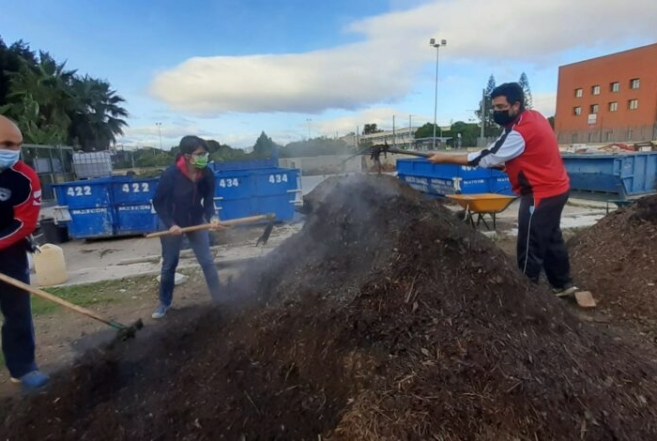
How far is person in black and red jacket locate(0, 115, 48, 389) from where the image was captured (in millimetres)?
2953

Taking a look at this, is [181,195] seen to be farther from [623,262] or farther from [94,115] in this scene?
[94,115]

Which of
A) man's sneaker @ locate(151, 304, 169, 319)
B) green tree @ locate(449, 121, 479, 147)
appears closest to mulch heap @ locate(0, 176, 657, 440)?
man's sneaker @ locate(151, 304, 169, 319)

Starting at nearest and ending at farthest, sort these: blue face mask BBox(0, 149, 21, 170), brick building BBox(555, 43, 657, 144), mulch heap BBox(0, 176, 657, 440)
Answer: mulch heap BBox(0, 176, 657, 440), blue face mask BBox(0, 149, 21, 170), brick building BBox(555, 43, 657, 144)

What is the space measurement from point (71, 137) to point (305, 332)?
37081mm

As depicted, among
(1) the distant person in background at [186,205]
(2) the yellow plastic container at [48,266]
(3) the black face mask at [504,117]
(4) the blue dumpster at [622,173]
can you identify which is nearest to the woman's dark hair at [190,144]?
(1) the distant person in background at [186,205]

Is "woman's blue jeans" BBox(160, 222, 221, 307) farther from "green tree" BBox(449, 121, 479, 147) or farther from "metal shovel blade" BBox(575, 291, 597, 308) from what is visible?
"green tree" BBox(449, 121, 479, 147)

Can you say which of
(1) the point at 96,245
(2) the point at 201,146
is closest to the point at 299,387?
(2) the point at 201,146

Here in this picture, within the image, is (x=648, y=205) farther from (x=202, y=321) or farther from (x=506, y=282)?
(x=202, y=321)

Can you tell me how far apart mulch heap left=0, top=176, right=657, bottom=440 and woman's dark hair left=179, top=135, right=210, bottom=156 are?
5.42ft

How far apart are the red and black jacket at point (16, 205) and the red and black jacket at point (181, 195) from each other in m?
1.20

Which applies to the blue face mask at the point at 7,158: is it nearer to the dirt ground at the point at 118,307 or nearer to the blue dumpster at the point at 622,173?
the dirt ground at the point at 118,307

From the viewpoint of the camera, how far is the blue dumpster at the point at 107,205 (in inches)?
348

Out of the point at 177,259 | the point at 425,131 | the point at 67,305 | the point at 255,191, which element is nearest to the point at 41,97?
the point at 255,191

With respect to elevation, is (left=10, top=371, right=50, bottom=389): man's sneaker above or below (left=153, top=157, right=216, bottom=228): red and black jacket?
below
